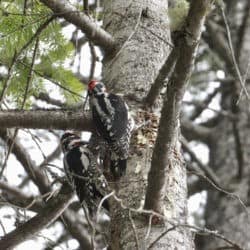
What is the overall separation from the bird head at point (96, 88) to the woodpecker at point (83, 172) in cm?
29

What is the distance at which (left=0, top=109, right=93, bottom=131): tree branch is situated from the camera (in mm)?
2479

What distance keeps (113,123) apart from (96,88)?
0.85 feet

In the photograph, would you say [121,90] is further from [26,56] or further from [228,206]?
[228,206]

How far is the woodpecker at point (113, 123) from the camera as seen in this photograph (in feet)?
8.44

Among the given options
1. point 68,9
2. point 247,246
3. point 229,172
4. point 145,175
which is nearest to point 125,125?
point 145,175

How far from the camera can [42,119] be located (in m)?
2.53

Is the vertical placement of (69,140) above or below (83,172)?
above

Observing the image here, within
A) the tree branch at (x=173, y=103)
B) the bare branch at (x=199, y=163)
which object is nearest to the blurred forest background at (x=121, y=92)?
the tree branch at (x=173, y=103)

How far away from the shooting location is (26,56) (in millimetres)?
2709

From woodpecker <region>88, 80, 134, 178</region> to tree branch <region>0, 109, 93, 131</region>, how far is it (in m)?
0.13

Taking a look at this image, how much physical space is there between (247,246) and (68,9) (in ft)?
7.85

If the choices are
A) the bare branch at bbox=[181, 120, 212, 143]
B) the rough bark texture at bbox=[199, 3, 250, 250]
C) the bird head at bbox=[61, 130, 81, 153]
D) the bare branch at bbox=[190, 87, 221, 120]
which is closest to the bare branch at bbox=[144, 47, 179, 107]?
the bird head at bbox=[61, 130, 81, 153]

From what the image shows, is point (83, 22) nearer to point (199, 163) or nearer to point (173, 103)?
point (173, 103)

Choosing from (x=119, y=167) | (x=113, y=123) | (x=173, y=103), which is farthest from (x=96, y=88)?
(x=173, y=103)
